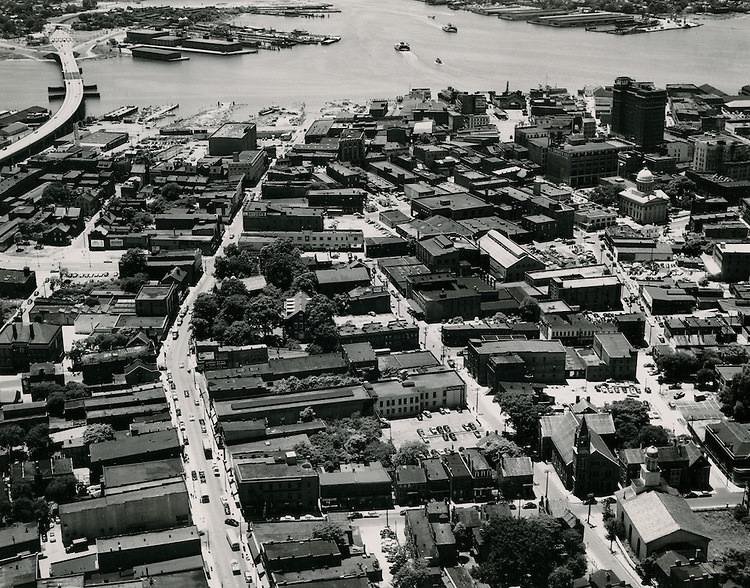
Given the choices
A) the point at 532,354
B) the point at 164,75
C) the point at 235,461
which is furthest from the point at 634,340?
the point at 164,75

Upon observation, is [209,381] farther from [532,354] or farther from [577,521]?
[577,521]

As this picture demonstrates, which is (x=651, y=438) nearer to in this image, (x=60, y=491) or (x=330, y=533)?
(x=330, y=533)

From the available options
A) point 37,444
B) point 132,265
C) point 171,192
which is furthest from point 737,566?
point 171,192

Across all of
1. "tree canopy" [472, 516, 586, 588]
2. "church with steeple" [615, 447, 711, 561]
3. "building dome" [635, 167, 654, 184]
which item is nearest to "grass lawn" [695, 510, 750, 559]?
"church with steeple" [615, 447, 711, 561]

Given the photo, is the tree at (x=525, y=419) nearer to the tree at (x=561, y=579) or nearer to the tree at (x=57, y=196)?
the tree at (x=561, y=579)

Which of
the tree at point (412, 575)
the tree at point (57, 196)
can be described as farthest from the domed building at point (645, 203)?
the tree at point (412, 575)

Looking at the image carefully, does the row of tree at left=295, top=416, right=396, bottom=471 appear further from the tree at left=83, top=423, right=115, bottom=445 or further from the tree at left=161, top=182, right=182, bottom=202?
the tree at left=161, top=182, right=182, bottom=202
